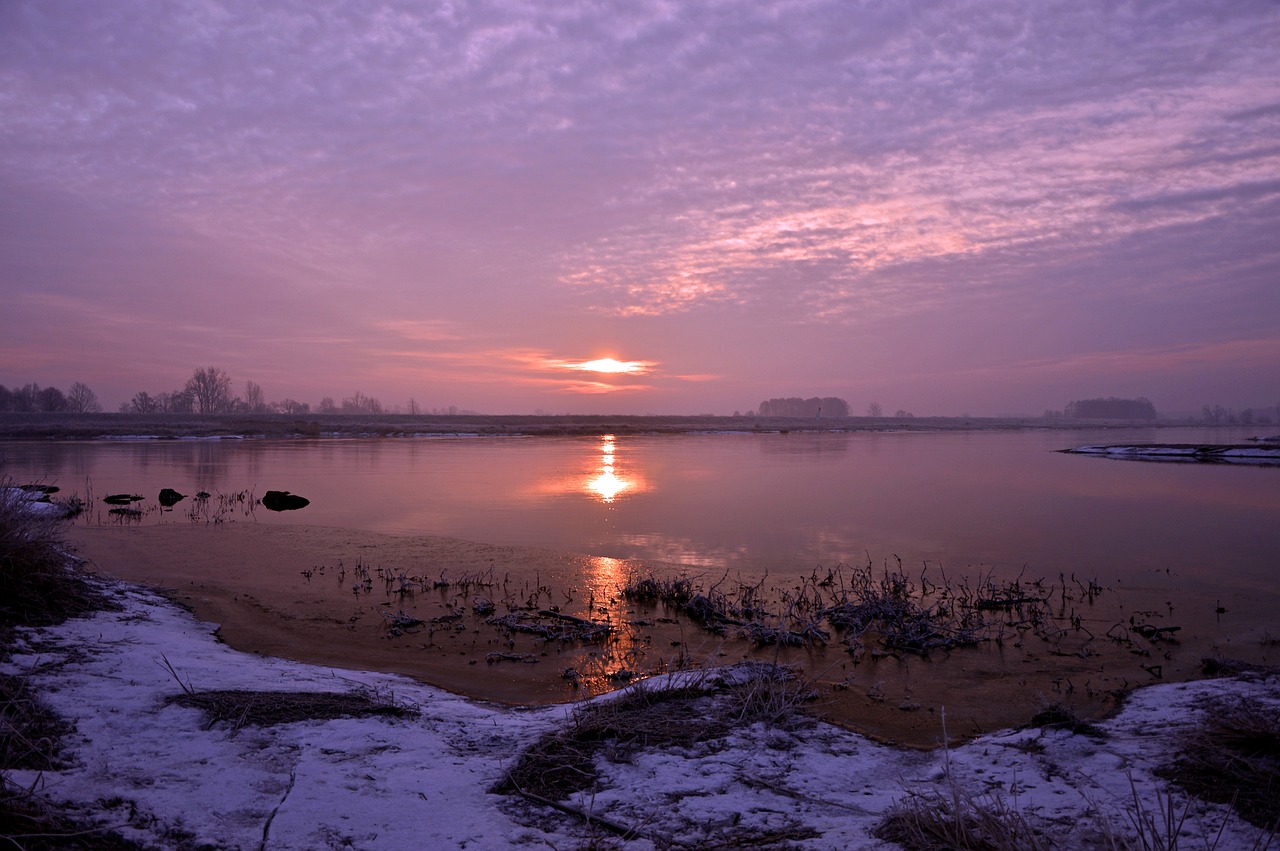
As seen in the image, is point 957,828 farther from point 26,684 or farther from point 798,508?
point 798,508

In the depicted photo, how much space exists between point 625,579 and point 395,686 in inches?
219

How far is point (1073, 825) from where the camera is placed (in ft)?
12.8

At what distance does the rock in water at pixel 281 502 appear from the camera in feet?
64.6

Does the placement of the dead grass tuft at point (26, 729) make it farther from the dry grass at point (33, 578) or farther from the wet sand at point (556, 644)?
the wet sand at point (556, 644)

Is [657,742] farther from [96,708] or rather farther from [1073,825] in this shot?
[96,708]

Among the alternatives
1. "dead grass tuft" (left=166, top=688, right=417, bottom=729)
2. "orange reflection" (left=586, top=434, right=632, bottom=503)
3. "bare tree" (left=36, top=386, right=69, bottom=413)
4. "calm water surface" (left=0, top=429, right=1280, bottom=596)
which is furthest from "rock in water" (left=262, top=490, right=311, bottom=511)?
"bare tree" (left=36, top=386, right=69, bottom=413)

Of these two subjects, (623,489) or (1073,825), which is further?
(623,489)

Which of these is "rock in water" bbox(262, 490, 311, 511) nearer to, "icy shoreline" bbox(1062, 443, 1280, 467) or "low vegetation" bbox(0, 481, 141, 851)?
"low vegetation" bbox(0, 481, 141, 851)

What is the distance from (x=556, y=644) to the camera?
8.66 m

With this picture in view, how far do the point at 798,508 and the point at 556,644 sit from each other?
1312 centimetres

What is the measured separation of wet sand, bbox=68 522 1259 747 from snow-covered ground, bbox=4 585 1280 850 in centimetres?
97

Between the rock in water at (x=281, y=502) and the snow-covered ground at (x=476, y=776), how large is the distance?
1429 centimetres

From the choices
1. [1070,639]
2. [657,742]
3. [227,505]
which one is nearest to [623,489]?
[227,505]

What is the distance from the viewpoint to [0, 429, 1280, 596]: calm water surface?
550 inches
